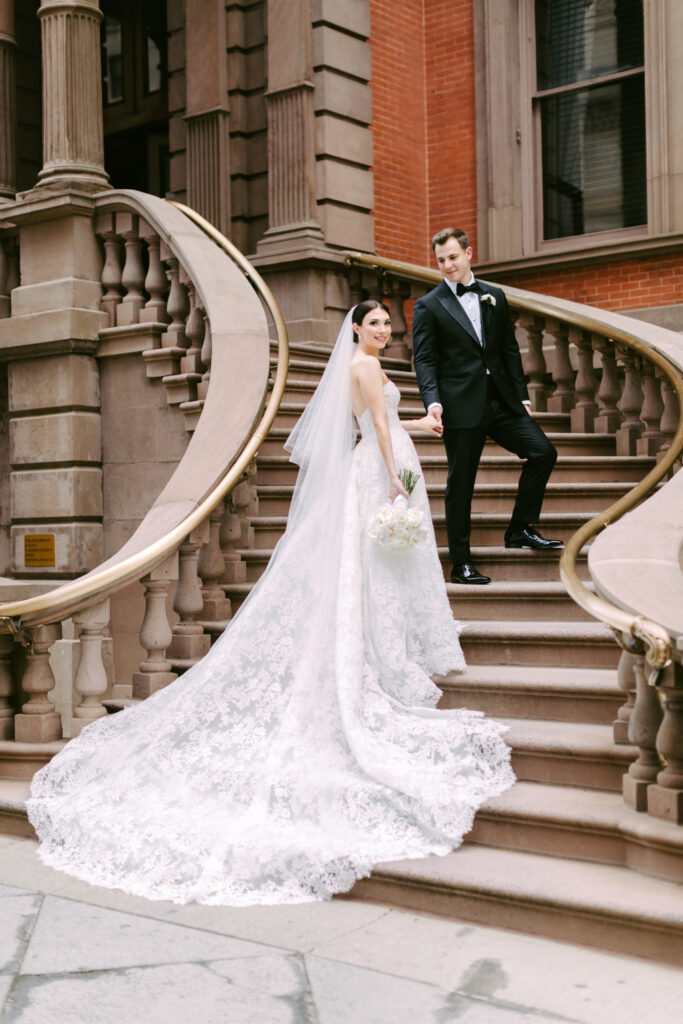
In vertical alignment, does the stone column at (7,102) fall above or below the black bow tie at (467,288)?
above

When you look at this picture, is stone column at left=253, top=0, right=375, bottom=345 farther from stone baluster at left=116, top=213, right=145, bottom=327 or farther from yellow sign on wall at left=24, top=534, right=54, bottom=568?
yellow sign on wall at left=24, top=534, right=54, bottom=568

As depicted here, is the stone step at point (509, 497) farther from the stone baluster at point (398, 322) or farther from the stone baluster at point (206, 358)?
the stone baluster at point (398, 322)

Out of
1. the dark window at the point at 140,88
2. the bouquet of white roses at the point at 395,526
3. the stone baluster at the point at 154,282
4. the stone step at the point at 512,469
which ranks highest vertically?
the dark window at the point at 140,88

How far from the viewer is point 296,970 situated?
12.4ft

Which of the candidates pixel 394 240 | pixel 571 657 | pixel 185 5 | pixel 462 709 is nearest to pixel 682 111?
pixel 394 240

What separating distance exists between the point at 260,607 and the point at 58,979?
2134 millimetres

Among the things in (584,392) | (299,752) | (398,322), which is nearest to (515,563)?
(299,752)

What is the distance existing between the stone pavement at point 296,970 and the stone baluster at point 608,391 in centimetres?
525

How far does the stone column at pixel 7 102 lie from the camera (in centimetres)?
1120

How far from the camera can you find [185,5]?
12.2 m

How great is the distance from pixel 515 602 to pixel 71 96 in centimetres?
560

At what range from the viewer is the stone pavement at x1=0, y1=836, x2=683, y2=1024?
3.48 m

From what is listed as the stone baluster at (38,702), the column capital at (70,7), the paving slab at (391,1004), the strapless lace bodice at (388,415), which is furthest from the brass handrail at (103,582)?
the column capital at (70,7)

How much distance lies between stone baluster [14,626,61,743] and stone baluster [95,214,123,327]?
3.91 meters
